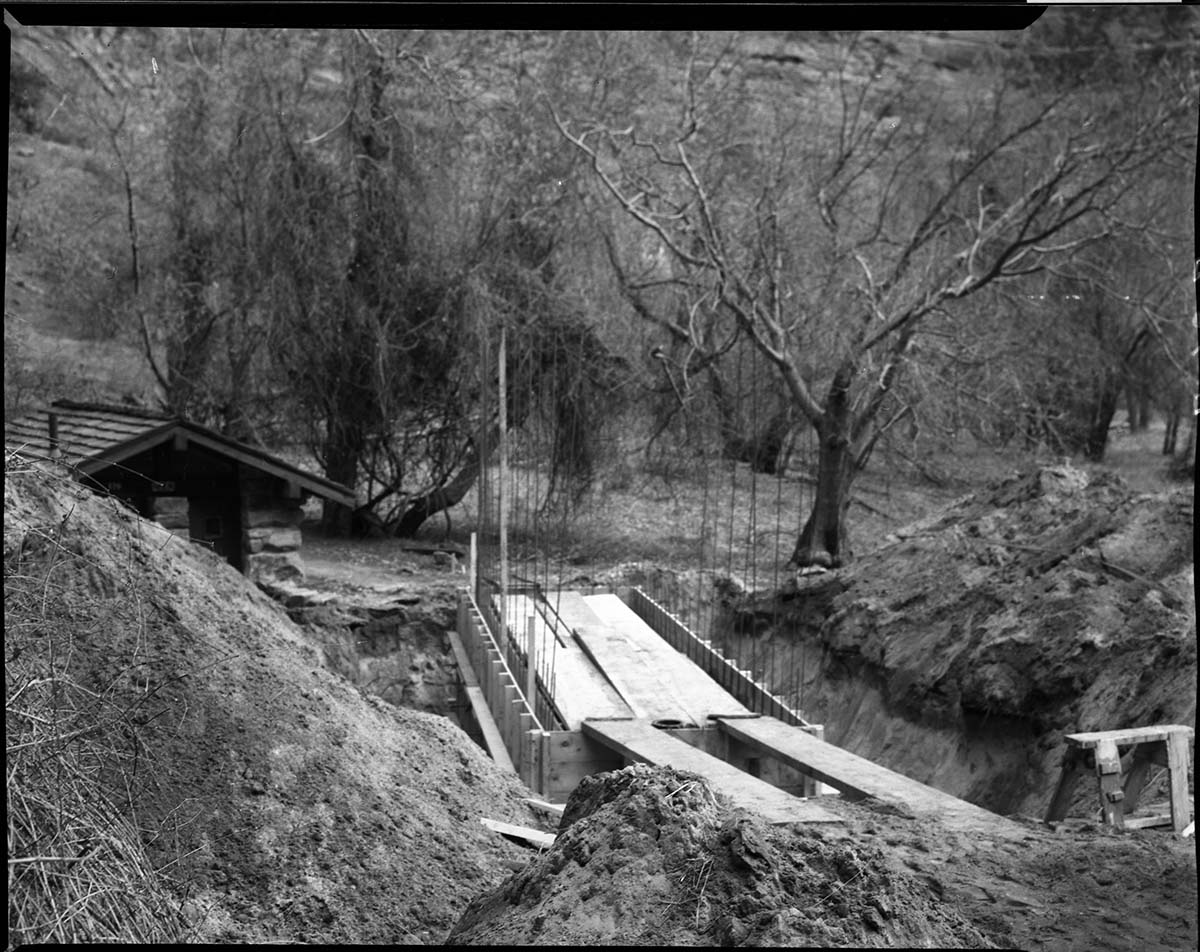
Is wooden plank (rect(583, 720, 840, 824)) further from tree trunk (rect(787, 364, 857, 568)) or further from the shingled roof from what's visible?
tree trunk (rect(787, 364, 857, 568))

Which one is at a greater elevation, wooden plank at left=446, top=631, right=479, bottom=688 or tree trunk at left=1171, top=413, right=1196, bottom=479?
tree trunk at left=1171, top=413, right=1196, bottom=479

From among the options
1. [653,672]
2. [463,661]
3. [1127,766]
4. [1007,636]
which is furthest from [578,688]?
[1127,766]

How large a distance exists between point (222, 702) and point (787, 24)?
3.34 meters

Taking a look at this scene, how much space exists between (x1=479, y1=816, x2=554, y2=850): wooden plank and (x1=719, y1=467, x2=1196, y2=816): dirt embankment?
3.66m

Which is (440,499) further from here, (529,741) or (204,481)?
(529,741)

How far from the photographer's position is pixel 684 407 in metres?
15.1

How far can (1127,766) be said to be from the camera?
20.9 ft

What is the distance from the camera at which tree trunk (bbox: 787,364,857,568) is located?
1308 cm

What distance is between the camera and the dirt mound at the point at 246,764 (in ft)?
14.3

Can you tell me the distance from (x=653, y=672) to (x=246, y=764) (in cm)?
390

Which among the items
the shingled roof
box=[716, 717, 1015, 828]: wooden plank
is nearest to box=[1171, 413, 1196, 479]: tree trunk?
the shingled roof

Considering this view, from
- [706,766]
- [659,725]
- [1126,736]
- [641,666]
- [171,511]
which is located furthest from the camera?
[171,511]

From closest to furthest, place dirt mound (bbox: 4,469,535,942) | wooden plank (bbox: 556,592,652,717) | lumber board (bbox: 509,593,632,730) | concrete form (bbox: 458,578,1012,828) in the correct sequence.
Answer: dirt mound (bbox: 4,469,535,942) → concrete form (bbox: 458,578,1012,828) → lumber board (bbox: 509,593,632,730) → wooden plank (bbox: 556,592,652,717)

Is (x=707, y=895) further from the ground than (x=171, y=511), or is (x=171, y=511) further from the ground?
(x=171, y=511)
